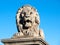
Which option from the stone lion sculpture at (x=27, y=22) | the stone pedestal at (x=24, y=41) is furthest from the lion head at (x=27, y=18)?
the stone pedestal at (x=24, y=41)

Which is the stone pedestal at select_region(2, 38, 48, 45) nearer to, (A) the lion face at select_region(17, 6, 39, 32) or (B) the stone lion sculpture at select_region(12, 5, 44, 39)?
(B) the stone lion sculpture at select_region(12, 5, 44, 39)

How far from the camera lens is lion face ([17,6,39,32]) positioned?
586 inches

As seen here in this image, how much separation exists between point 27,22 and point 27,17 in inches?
11.5

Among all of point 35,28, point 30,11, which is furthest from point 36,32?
point 30,11

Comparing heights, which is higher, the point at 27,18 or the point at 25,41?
the point at 27,18

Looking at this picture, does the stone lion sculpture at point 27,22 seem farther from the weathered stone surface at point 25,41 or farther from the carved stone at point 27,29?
the weathered stone surface at point 25,41

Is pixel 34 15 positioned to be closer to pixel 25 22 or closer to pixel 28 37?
pixel 25 22

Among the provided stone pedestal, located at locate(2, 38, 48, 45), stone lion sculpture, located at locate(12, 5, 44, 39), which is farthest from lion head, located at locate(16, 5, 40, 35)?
stone pedestal, located at locate(2, 38, 48, 45)

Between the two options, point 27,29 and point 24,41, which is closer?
point 24,41

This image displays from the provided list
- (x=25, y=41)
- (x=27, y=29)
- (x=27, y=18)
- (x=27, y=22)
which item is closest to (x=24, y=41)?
(x=25, y=41)

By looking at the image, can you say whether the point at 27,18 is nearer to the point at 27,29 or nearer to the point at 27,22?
the point at 27,22

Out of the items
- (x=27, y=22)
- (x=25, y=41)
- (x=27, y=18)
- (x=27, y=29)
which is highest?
(x=27, y=18)

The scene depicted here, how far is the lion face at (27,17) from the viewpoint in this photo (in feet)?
48.8

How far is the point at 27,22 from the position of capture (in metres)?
14.9
